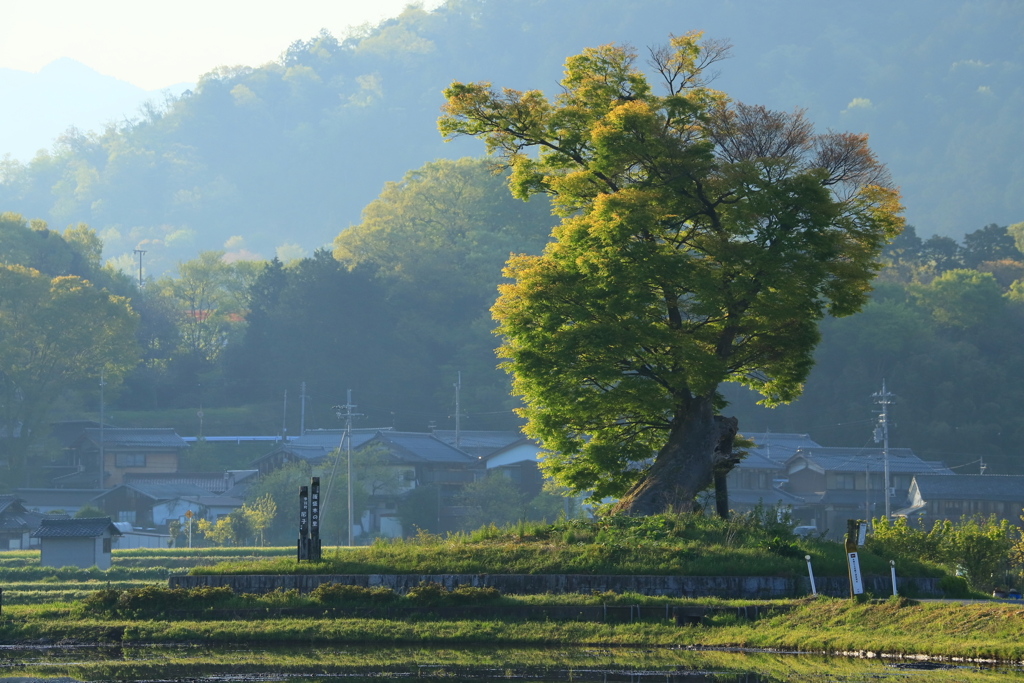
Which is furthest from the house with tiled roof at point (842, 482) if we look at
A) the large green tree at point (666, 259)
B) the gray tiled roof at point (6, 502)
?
the large green tree at point (666, 259)

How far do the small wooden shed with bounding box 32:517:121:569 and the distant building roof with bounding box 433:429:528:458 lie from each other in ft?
101

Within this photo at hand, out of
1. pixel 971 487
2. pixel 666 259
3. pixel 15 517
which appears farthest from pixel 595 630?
pixel 971 487

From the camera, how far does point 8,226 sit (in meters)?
82.4

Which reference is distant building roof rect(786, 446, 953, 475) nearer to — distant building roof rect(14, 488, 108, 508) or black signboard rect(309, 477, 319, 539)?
distant building roof rect(14, 488, 108, 508)

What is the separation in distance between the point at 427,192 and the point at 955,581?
77141 millimetres

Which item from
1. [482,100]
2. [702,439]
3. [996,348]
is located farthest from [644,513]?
[996,348]

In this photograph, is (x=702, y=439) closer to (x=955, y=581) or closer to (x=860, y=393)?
(x=955, y=581)

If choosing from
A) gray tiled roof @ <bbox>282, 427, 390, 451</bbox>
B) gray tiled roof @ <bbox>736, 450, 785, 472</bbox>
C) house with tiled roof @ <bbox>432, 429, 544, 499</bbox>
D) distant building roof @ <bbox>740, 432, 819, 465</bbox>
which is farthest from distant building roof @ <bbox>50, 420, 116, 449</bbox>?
distant building roof @ <bbox>740, 432, 819, 465</bbox>

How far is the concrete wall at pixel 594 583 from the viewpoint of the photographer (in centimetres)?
1903

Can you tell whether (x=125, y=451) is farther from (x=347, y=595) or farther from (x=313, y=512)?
(x=347, y=595)

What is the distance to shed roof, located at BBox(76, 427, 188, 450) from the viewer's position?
237 feet

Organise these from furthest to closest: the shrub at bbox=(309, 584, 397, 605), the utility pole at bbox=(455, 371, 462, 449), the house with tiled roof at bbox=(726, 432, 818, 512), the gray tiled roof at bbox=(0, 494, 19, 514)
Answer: the utility pole at bbox=(455, 371, 462, 449) → the house with tiled roof at bbox=(726, 432, 818, 512) → the gray tiled roof at bbox=(0, 494, 19, 514) → the shrub at bbox=(309, 584, 397, 605)

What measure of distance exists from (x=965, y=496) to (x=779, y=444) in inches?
487

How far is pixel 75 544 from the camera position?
41.6 metres
